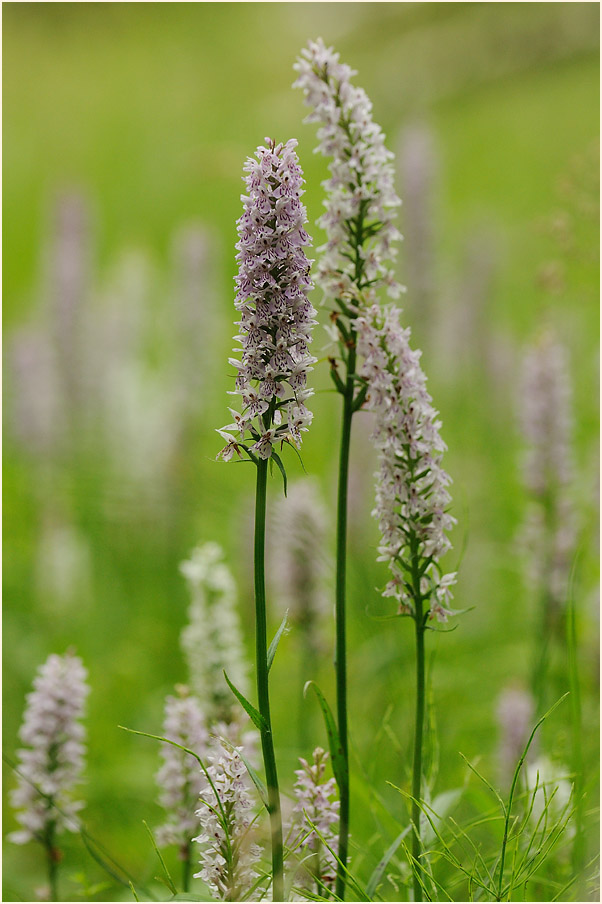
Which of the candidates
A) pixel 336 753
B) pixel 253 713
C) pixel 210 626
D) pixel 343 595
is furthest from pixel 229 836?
pixel 210 626

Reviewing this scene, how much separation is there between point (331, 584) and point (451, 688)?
4.67 feet

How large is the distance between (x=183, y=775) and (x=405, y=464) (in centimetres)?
115

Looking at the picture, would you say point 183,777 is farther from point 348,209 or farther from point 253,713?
point 348,209

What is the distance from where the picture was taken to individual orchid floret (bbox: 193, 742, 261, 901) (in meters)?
1.87

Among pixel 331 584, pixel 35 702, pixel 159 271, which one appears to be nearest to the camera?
pixel 35 702

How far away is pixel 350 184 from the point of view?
6.43 ft

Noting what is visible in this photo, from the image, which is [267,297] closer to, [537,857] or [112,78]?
[537,857]

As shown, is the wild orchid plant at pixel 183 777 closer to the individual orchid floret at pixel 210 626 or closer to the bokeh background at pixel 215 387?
the individual orchid floret at pixel 210 626

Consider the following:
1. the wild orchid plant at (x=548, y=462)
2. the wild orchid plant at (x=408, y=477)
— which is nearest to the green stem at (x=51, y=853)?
the wild orchid plant at (x=408, y=477)

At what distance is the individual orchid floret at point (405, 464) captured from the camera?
189 cm

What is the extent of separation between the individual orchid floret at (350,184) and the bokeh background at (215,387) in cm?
87

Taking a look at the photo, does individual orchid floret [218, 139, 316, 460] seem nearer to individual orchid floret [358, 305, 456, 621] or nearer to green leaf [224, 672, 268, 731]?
individual orchid floret [358, 305, 456, 621]

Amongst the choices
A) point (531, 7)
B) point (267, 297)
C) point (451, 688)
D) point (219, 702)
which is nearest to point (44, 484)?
point (451, 688)

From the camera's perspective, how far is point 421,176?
20.8 ft
